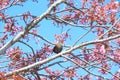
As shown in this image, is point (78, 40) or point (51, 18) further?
point (51, 18)

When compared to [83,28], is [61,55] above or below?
below

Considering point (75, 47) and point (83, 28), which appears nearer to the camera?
point (75, 47)

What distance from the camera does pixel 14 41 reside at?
25.4 feet

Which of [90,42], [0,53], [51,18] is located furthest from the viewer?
[51,18]

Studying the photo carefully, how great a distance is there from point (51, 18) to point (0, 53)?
1.60 meters

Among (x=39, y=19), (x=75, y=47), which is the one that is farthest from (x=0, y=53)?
(x=75, y=47)

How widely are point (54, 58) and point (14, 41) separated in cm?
111

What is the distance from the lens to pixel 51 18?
828 centimetres

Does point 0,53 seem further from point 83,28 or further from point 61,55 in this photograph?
point 83,28

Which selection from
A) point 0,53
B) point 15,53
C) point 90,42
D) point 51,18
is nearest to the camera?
point 90,42

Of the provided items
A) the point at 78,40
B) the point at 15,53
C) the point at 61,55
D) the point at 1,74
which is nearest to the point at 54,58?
the point at 61,55

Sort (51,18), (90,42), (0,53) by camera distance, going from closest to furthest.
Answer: (90,42) → (0,53) → (51,18)

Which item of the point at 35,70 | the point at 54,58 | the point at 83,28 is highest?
the point at 83,28

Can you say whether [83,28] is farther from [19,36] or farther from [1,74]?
[1,74]
